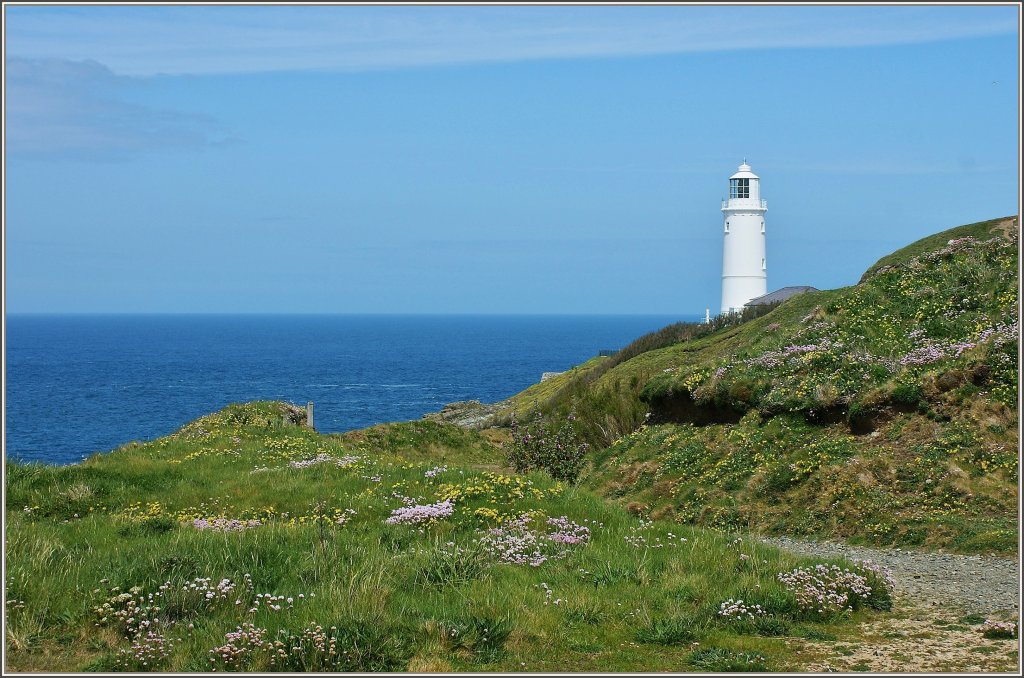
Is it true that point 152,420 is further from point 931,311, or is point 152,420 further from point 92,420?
point 931,311

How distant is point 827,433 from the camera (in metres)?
22.8

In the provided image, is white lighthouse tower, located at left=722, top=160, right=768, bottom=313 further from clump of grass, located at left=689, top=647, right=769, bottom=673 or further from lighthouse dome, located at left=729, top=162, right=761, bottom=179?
clump of grass, located at left=689, top=647, right=769, bottom=673

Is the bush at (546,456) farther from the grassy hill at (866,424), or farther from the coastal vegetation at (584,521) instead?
the grassy hill at (866,424)

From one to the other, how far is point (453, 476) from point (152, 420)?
256 ft

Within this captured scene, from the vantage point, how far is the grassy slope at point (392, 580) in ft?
33.6

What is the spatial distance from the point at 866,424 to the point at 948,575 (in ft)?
26.7

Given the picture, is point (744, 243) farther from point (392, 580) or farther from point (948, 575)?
point (392, 580)

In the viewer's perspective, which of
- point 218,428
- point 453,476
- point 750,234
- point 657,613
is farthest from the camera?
point 750,234

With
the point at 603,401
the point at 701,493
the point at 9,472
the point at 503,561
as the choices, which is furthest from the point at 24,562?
the point at 603,401

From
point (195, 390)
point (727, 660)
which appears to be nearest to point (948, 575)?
point (727, 660)

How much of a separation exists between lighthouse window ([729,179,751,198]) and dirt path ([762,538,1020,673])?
6908 cm

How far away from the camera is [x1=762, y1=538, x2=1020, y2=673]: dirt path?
1007cm

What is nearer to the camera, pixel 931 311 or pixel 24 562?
pixel 24 562

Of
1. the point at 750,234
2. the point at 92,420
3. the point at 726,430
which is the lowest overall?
the point at 92,420
